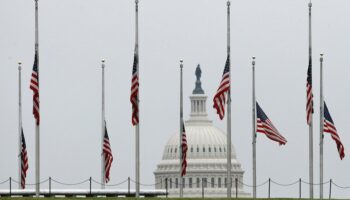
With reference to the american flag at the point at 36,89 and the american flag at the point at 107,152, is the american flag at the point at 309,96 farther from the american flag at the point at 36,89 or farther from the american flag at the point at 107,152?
the american flag at the point at 107,152

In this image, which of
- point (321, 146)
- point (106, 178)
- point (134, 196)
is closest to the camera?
point (134, 196)

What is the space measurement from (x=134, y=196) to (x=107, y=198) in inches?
415

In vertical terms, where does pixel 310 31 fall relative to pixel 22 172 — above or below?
above

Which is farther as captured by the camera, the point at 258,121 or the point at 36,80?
the point at 258,121

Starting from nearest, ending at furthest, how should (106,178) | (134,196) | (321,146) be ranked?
(134,196), (321,146), (106,178)

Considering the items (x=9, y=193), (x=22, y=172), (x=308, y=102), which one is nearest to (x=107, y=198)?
(x=9, y=193)

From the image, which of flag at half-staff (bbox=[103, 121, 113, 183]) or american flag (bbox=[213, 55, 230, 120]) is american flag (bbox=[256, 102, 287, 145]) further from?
flag at half-staff (bbox=[103, 121, 113, 183])

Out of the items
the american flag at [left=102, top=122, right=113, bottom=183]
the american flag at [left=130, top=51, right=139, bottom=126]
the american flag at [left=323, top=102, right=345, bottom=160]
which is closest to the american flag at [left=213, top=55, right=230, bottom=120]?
the american flag at [left=130, top=51, right=139, bottom=126]

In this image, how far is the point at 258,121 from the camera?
145 m

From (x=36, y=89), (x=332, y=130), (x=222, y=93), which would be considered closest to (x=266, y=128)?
(x=332, y=130)

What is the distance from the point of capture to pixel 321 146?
14712 centimetres

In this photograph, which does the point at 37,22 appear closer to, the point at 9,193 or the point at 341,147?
the point at 9,193

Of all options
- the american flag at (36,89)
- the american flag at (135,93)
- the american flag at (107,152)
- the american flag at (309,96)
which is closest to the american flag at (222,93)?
the american flag at (135,93)

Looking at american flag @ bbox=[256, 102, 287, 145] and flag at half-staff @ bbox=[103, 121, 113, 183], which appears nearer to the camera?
american flag @ bbox=[256, 102, 287, 145]
